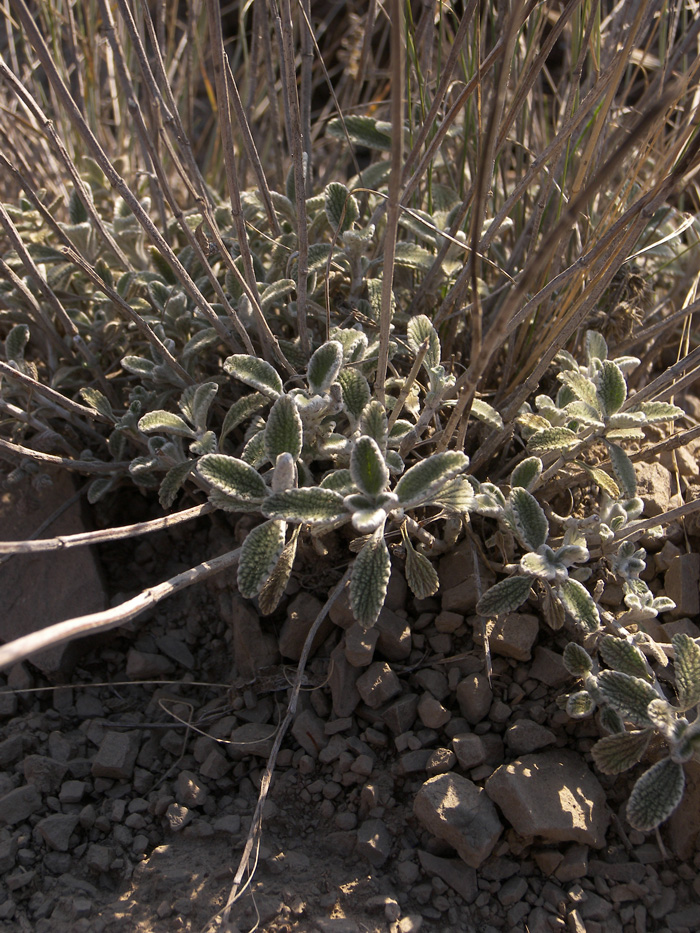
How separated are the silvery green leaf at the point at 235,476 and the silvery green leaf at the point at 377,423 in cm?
21

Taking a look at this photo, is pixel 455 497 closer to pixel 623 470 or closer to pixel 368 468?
pixel 368 468

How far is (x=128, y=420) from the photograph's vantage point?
1.58 meters

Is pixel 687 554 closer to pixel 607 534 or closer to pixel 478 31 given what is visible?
pixel 607 534

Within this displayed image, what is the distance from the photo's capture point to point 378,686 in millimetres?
1476

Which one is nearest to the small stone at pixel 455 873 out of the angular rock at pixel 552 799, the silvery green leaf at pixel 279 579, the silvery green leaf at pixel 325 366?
the angular rock at pixel 552 799

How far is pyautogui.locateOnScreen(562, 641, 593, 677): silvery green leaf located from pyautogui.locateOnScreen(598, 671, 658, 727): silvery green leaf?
7 centimetres

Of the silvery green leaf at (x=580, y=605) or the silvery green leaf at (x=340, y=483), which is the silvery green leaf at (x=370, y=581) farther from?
the silvery green leaf at (x=580, y=605)

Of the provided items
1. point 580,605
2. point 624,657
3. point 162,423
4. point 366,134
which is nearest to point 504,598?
point 580,605

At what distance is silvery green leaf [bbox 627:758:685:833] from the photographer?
1.16 metres

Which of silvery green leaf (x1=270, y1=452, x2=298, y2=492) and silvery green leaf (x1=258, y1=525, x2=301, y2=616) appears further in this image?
silvery green leaf (x1=258, y1=525, x2=301, y2=616)

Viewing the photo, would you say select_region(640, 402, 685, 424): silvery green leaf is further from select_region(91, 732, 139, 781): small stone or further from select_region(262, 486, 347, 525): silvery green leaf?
select_region(91, 732, 139, 781): small stone

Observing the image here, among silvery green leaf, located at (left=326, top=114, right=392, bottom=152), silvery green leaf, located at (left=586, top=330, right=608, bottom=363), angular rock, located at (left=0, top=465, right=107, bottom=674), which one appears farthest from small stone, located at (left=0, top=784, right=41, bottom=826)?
silvery green leaf, located at (left=326, top=114, right=392, bottom=152)

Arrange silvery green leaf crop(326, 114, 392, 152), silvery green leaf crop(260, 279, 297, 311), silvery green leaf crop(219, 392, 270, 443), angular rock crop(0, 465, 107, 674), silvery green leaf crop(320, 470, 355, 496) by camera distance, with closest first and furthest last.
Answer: silvery green leaf crop(320, 470, 355, 496) → silvery green leaf crop(219, 392, 270, 443) → silvery green leaf crop(260, 279, 297, 311) → angular rock crop(0, 465, 107, 674) → silvery green leaf crop(326, 114, 392, 152)

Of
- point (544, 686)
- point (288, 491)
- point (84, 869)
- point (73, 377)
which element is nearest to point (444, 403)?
point (288, 491)
